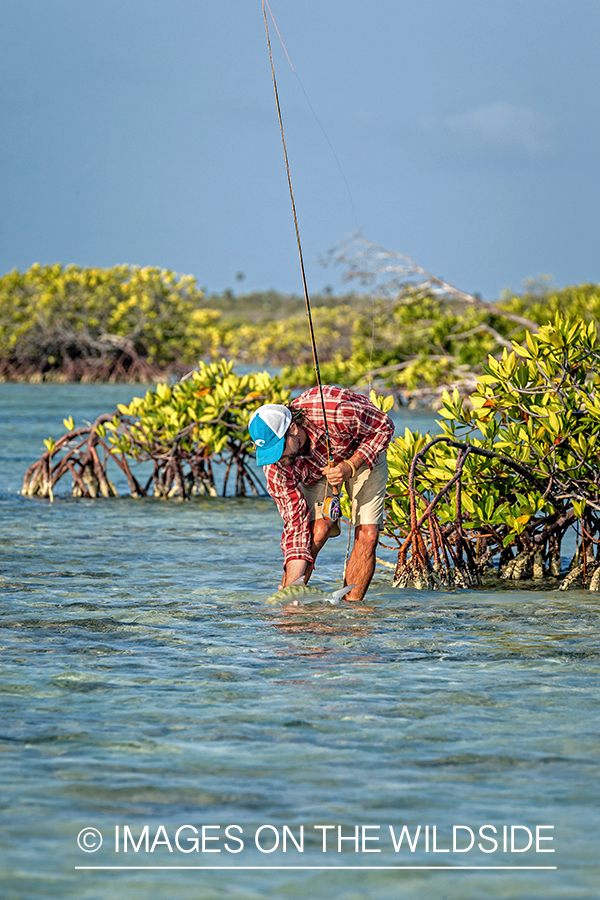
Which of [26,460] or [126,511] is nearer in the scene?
[126,511]

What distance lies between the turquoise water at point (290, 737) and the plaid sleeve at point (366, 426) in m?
0.96

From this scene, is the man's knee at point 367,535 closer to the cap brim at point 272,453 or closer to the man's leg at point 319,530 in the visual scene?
the man's leg at point 319,530

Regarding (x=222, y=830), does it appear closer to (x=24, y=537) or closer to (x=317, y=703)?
(x=317, y=703)

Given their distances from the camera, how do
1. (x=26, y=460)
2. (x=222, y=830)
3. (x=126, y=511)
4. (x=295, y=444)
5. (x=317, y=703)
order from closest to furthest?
(x=222, y=830) → (x=317, y=703) → (x=295, y=444) → (x=126, y=511) → (x=26, y=460)

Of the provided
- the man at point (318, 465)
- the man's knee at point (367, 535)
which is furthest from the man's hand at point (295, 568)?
the man's knee at point (367, 535)

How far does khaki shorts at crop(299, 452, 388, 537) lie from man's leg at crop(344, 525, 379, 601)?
0.05m

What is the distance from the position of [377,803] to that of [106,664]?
2.13m

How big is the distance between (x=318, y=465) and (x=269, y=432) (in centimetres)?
62

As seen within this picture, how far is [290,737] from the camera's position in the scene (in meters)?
4.52

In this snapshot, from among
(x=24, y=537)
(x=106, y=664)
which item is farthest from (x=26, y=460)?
(x=106, y=664)

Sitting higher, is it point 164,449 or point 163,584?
point 164,449

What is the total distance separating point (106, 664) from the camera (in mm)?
5637

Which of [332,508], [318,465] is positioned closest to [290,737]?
[332,508]

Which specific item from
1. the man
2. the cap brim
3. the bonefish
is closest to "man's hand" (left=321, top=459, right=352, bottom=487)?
the man
